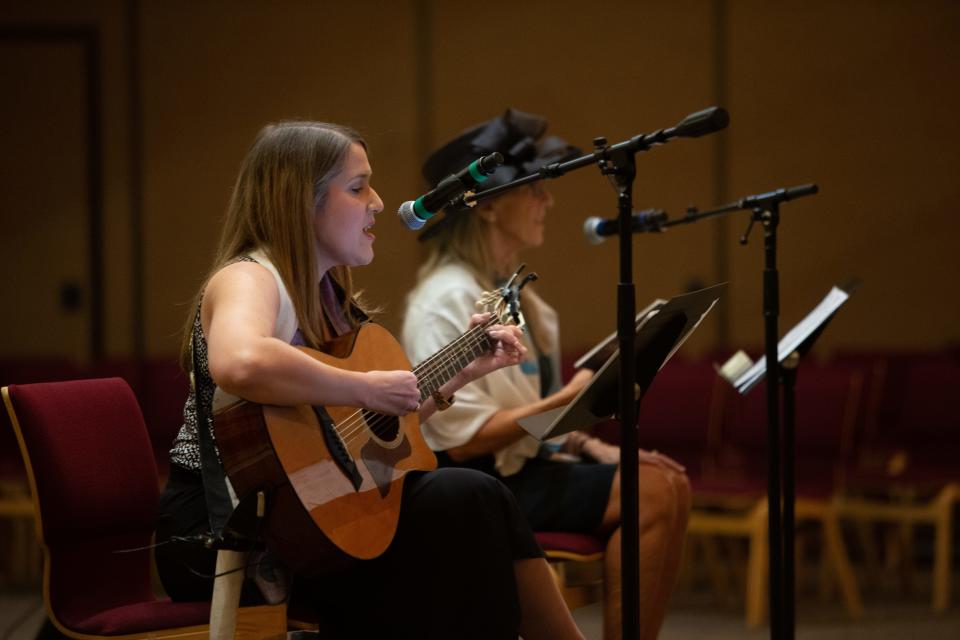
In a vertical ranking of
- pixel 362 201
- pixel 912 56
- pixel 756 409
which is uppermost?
pixel 912 56

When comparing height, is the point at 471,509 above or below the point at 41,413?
below

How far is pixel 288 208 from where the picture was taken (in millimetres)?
2264

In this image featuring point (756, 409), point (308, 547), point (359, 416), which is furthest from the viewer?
point (756, 409)

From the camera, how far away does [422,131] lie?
682 cm

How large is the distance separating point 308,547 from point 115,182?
521 cm

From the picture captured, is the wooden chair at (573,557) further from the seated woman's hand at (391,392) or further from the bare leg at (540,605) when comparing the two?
the seated woman's hand at (391,392)

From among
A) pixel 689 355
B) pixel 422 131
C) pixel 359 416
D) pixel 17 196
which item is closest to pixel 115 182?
pixel 17 196

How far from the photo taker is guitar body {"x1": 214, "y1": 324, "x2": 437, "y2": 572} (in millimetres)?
2002

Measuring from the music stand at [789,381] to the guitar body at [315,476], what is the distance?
1012 mm

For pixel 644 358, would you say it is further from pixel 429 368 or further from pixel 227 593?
pixel 227 593

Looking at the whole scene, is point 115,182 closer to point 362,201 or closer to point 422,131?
point 422,131

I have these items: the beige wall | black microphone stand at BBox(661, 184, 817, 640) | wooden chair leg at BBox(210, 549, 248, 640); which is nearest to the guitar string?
wooden chair leg at BBox(210, 549, 248, 640)

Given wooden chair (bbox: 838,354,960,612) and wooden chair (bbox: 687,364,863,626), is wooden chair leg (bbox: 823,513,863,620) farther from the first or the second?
wooden chair (bbox: 838,354,960,612)

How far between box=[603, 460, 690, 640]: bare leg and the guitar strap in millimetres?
1015
